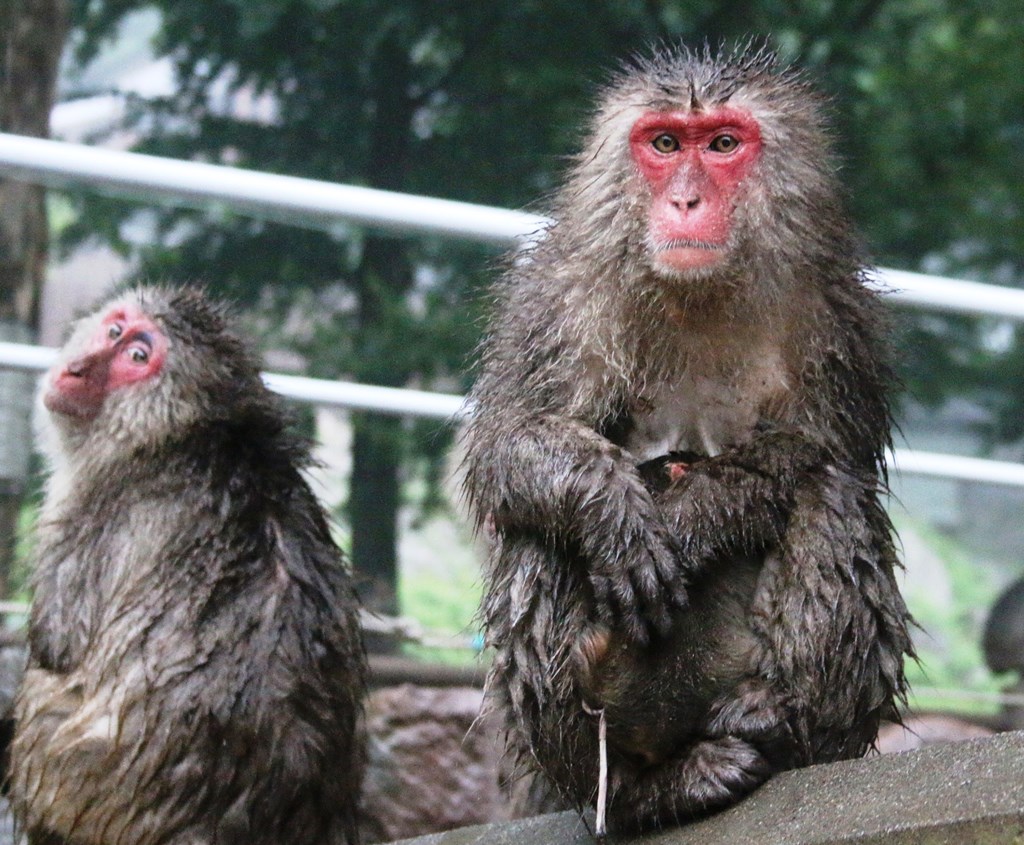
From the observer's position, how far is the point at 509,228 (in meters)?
4.73

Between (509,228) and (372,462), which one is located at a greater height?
(509,228)

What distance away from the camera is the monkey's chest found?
3.29 meters

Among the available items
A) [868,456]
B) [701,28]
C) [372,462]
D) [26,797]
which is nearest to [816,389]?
[868,456]

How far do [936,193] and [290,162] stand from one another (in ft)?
13.9

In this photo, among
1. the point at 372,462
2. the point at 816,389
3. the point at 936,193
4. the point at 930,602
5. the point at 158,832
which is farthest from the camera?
the point at 930,602

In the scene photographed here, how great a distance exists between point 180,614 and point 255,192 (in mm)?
1396

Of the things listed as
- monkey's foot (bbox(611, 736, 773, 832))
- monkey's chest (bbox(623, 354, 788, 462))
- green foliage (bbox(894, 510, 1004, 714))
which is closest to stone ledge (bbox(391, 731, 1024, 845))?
monkey's foot (bbox(611, 736, 773, 832))

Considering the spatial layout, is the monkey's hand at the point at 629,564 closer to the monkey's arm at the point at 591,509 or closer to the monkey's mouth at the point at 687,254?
the monkey's arm at the point at 591,509

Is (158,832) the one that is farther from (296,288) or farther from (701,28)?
(701,28)

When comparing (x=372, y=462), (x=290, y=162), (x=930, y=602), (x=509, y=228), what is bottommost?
(x=930, y=602)

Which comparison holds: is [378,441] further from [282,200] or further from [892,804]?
[892,804]

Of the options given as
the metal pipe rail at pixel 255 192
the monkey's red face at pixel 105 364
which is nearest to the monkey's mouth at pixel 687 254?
the metal pipe rail at pixel 255 192

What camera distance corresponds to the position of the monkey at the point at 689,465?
291cm

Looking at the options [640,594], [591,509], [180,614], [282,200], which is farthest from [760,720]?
[282,200]
